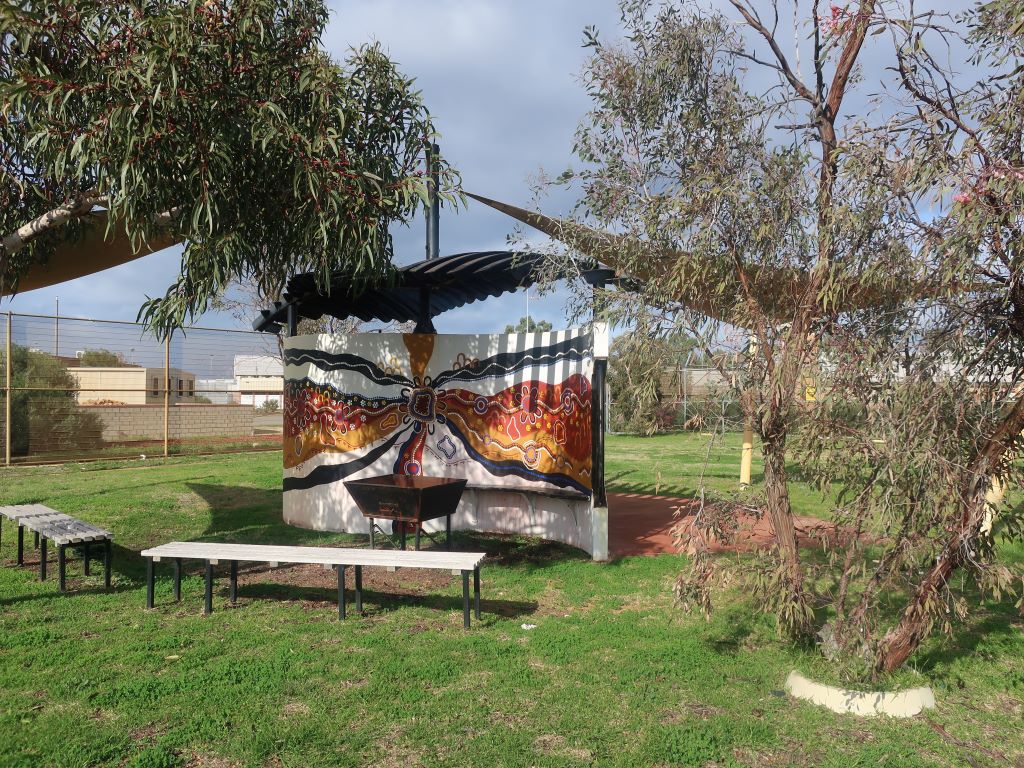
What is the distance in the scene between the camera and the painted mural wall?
8109mm

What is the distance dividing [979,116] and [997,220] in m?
0.70

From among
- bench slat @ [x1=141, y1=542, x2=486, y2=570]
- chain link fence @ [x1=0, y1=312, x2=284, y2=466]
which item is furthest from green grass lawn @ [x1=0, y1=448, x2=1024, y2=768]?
chain link fence @ [x1=0, y1=312, x2=284, y2=466]

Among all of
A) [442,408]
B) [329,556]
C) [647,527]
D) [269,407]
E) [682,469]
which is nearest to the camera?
[329,556]

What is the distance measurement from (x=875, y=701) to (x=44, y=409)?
17.4 metres

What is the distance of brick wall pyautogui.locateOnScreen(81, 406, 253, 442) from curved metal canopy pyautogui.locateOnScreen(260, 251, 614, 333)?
9135 millimetres

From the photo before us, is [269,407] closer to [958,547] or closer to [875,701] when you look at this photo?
[875,701]

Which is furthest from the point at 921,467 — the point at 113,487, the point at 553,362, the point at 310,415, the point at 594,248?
the point at 113,487

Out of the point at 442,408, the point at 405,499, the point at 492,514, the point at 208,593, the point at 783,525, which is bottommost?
the point at 208,593

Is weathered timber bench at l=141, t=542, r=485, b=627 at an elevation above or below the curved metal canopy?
below

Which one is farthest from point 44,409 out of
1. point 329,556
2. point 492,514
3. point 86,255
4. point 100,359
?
point 329,556

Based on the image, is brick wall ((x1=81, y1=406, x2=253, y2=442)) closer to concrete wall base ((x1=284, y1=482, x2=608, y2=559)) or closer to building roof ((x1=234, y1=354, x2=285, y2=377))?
building roof ((x1=234, y1=354, x2=285, y2=377))

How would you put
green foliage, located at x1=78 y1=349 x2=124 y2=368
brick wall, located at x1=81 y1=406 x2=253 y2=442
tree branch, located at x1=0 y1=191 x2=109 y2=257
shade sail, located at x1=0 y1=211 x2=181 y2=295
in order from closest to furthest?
tree branch, located at x1=0 y1=191 x2=109 y2=257 < shade sail, located at x1=0 y1=211 x2=181 y2=295 < green foliage, located at x1=78 y1=349 x2=124 y2=368 < brick wall, located at x1=81 y1=406 x2=253 y2=442

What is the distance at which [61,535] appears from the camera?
6.26 m

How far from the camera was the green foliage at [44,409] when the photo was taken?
52.9 ft
